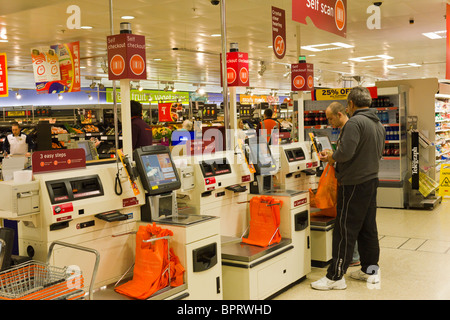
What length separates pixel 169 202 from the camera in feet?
12.9

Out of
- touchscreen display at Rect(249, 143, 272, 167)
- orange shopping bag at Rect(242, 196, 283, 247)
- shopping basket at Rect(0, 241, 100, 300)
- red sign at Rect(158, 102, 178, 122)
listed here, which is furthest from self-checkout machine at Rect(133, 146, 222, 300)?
red sign at Rect(158, 102, 178, 122)

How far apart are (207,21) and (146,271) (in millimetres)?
6947

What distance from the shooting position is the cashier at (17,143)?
10383mm

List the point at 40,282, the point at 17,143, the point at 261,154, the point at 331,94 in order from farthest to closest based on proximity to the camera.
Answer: the point at 17,143, the point at 331,94, the point at 261,154, the point at 40,282

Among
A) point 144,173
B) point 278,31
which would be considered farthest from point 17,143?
point 144,173

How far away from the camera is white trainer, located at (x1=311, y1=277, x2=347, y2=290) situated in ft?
15.4

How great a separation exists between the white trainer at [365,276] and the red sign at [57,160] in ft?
9.61

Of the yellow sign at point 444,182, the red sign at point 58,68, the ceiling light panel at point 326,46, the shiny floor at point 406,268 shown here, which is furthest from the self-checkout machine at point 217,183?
the ceiling light panel at point 326,46

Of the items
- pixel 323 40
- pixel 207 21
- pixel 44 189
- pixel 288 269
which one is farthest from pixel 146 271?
pixel 323 40

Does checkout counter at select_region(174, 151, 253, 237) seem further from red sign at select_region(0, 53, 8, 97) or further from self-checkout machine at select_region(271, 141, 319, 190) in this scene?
red sign at select_region(0, 53, 8, 97)

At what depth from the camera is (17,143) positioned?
10430 mm

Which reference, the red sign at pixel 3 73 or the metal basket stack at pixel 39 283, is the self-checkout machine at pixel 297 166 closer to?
the metal basket stack at pixel 39 283

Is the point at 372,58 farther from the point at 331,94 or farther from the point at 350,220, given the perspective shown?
the point at 350,220

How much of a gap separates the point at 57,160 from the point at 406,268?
12.5 ft
